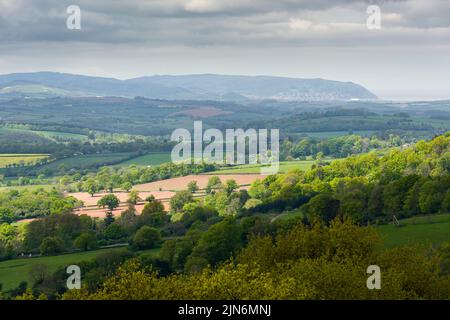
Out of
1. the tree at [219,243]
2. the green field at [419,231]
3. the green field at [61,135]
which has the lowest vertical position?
the green field at [61,135]

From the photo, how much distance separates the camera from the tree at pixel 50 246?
190 feet

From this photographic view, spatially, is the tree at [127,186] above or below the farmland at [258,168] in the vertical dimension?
below

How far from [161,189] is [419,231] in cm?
5542

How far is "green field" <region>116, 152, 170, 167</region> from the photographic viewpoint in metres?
129

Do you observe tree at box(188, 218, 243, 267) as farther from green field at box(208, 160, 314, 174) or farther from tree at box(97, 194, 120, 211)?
green field at box(208, 160, 314, 174)

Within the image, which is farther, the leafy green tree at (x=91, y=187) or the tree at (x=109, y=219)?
the leafy green tree at (x=91, y=187)

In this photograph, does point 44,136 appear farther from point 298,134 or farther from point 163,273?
point 163,273

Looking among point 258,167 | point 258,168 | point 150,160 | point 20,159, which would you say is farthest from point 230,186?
point 20,159

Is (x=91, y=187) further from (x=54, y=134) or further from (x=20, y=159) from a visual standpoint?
(x=54, y=134)

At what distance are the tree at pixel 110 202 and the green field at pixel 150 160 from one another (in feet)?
122

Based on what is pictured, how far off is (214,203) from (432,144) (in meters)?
33.3

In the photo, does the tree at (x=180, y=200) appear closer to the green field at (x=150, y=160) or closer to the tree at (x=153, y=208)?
the tree at (x=153, y=208)

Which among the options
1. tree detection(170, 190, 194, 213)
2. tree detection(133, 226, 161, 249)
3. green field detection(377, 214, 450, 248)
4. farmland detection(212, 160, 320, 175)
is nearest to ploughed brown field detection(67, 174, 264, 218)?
tree detection(170, 190, 194, 213)

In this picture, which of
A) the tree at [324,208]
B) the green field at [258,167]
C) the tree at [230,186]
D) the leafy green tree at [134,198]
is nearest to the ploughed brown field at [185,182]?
the tree at [230,186]
